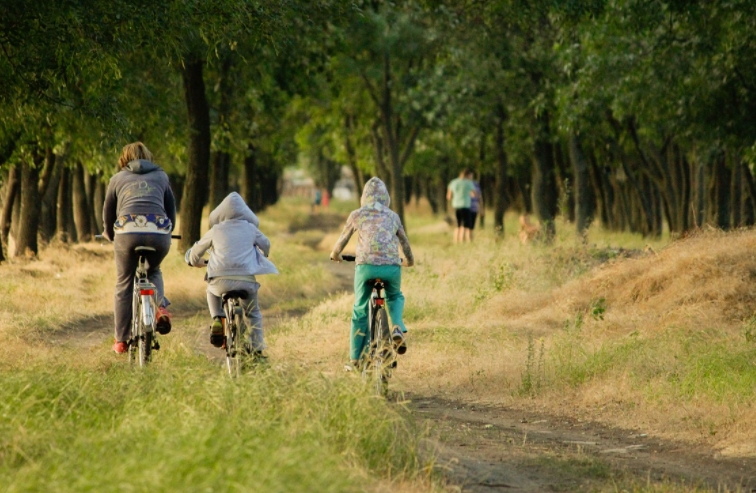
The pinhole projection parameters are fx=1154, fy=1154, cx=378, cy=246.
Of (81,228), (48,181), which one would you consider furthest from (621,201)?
(48,181)

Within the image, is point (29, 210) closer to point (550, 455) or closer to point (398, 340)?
point (398, 340)

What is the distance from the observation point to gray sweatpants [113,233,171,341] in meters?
10.0

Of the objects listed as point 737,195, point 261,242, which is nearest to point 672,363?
point 261,242

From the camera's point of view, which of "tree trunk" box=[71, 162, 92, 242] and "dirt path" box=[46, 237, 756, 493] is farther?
"tree trunk" box=[71, 162, 92, 242]

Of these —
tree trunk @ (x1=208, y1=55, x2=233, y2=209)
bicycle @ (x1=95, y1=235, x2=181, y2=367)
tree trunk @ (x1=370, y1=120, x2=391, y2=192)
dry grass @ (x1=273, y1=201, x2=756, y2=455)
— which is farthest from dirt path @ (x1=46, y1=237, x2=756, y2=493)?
tree trunk @ (x1=370, y1=120, x2=391, y2=192)

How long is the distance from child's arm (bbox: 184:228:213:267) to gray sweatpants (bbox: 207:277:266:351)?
1.08 feet

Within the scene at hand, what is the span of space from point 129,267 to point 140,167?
0.89 meters

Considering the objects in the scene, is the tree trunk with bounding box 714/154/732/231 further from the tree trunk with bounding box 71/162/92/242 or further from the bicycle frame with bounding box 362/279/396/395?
the bicycle frame with bounding box 362/279/396/395

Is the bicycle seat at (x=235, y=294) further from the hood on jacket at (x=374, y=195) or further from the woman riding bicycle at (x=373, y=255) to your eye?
the hood on jacket at (x=374, y=195)

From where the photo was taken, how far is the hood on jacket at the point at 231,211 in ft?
33.1

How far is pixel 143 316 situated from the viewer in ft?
32.1

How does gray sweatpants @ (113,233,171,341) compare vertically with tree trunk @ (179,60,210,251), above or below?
below

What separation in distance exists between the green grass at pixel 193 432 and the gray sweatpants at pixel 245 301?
1.36 meters

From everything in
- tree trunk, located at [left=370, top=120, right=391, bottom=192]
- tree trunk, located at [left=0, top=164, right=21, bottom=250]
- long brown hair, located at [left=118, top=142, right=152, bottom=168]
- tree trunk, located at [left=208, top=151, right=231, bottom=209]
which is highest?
tree trunk, located at [left=370, top=120, right=391, bottom=192]
